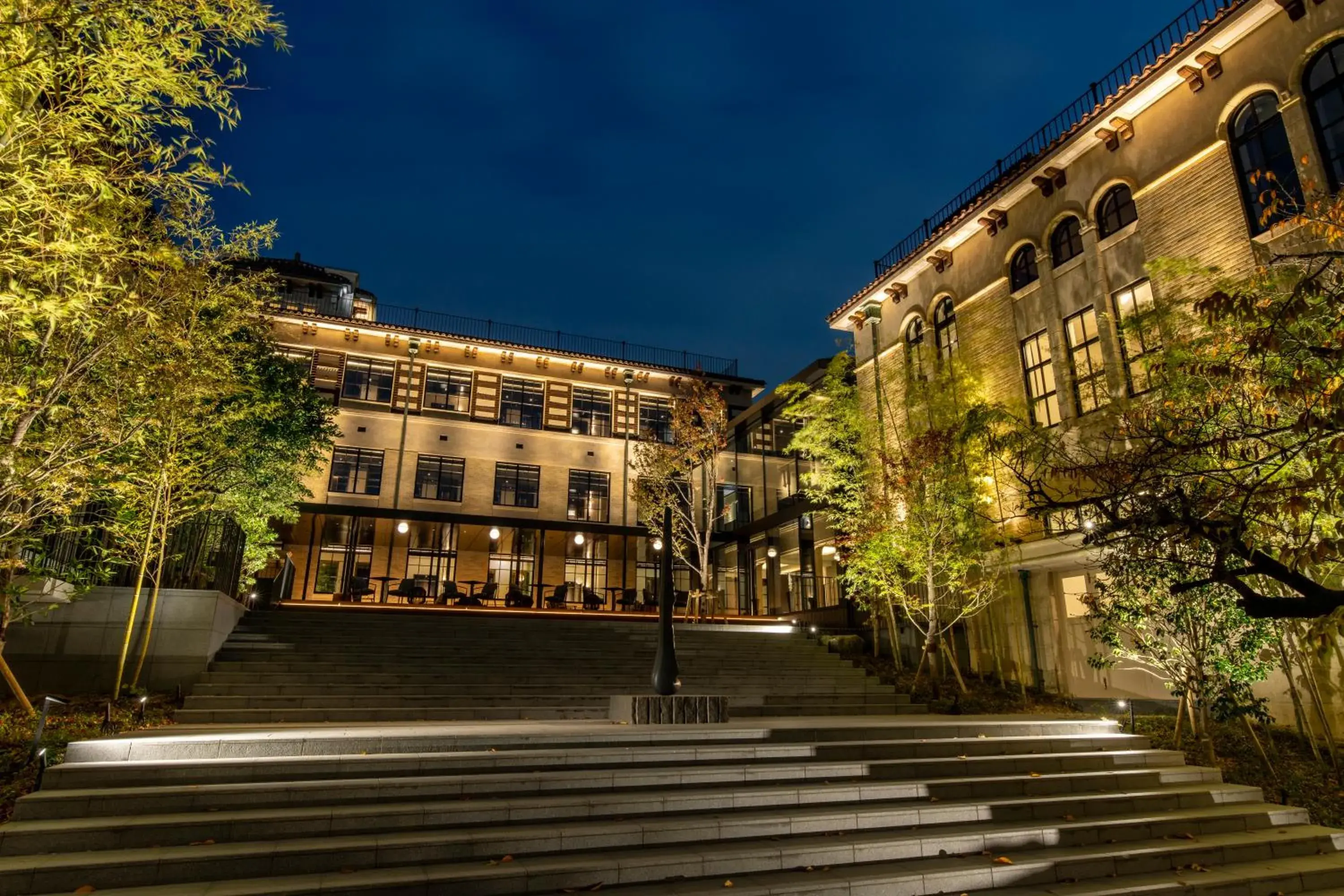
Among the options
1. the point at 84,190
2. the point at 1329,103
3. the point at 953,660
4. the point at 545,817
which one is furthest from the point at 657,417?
the point at 545,817

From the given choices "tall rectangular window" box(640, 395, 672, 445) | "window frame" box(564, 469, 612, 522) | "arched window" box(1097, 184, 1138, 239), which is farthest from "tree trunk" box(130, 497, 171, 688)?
"tall rectangular window" box(640, 395, 672, 445)

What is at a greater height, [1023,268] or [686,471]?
[1023,268]

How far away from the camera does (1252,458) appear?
6777 millimetres

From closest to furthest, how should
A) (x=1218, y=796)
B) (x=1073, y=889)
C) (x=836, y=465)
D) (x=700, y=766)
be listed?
1. (x=1073, y=889)
2. (x=700, y=766)
3. (x=1218, y=796)
4. (x=836, y=465)

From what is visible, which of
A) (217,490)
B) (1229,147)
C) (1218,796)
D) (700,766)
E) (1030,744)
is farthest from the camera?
(217,490)

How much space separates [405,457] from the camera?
25.1 meters

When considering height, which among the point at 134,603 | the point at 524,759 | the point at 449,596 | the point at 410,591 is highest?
the point at 410,591

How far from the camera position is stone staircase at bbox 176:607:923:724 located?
991 centimetres

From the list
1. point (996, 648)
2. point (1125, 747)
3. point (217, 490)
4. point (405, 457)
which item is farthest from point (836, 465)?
point (405, 457)

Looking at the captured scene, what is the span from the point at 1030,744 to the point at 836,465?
24.5 feet

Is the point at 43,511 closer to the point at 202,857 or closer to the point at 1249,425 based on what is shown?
the point at 202,857

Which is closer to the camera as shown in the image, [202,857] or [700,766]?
[202,857]

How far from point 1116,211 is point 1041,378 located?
3.21m

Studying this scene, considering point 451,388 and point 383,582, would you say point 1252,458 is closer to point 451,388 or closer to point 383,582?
point 383,582
